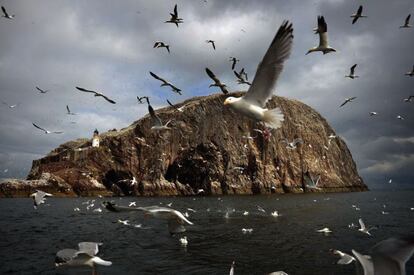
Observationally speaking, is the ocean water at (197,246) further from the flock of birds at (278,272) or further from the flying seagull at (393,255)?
the flying seagull at (393,255)

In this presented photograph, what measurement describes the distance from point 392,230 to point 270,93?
19569 mm

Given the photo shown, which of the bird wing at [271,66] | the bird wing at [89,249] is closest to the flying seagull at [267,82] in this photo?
the bird wing at [271,66]

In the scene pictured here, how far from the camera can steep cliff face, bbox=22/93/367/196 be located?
271 ft

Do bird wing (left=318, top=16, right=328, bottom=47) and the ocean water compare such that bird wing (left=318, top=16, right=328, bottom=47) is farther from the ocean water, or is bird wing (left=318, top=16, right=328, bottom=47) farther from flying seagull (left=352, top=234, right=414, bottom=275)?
flying seagull (left=352, top=234, right=414, bottom=275)

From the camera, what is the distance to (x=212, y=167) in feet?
277

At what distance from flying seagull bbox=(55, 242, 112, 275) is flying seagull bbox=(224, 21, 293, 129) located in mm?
4195

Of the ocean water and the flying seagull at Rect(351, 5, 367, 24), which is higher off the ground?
the flying seagull at Rect(351, 5, 367, 24)

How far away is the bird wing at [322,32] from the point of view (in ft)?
44.3

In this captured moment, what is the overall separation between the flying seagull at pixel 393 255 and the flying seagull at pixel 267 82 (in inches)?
184

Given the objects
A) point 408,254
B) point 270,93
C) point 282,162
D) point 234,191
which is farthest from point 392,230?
point 282,162

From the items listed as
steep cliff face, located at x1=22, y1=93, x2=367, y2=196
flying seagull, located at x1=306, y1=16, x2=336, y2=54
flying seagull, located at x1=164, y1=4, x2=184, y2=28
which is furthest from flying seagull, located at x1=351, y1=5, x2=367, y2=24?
steep cliff face, located at x1=22, y1=93, x2=367, y2=196

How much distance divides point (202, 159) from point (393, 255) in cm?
8227

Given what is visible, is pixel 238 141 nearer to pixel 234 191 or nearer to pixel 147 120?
pixel 234 191

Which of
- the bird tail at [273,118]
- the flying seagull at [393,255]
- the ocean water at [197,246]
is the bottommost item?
the ocean water at [197,246]
